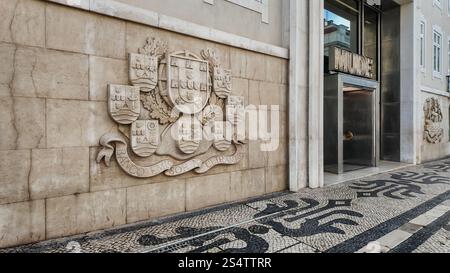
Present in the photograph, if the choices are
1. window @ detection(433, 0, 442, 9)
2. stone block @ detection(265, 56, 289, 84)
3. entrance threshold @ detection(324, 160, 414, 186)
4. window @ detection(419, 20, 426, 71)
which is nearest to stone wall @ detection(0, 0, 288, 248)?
stone block @ detection(265, 56, 289, 84)

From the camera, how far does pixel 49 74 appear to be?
3678mm

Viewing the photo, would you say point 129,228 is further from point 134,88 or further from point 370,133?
point 370,133

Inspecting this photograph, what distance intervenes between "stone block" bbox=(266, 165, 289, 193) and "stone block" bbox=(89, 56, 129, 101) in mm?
3750

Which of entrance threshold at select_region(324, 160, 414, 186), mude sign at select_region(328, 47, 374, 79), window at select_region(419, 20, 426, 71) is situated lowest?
entrance threshold at select_region(324, 160, 414, 186)

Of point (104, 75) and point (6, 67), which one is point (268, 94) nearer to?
point (104, 75)

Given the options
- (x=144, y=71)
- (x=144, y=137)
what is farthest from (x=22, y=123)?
(x=144, y=71)

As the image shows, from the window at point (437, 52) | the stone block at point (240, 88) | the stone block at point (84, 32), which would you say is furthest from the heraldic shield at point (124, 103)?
the window at point (437, 52)

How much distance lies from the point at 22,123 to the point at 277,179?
5.05 m

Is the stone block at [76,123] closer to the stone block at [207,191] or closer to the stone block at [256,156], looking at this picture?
the stone block at [207,191]

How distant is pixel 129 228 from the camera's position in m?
4.20

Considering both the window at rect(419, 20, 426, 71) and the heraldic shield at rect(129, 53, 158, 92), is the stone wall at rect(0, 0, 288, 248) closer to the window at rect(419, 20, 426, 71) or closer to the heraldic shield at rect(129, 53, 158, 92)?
the heraldic shield at rect(129, 53, 158, 92)

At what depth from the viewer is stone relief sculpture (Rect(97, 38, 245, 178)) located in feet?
14.0
